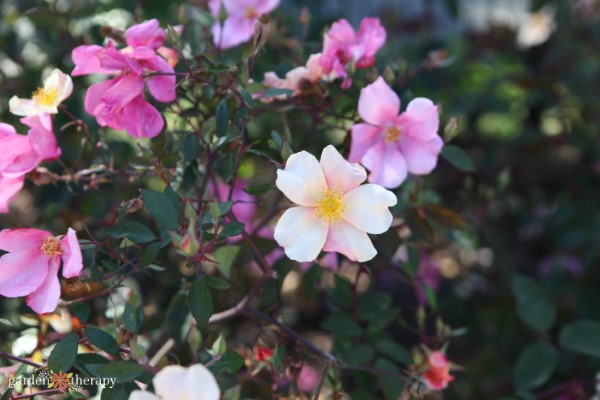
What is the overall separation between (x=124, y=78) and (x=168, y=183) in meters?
0.15

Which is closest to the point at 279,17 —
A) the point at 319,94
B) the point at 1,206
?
the point at 319,94

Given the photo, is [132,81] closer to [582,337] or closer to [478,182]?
[582,337]

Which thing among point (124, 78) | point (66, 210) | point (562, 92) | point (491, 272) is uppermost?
point (124, 78)

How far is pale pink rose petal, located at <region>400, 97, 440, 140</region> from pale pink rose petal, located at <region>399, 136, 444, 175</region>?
0.02m

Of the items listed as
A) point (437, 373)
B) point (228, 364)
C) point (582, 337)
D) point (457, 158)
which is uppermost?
point (457, 158)

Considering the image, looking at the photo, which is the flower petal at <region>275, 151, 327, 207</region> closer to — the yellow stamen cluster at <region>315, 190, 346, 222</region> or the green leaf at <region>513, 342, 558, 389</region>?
the yellow stamen cluster at <region>315, 190, 346, 222</region>

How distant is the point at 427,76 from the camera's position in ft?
6.33

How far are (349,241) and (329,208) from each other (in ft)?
0.17

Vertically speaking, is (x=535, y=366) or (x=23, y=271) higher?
(x=23, y=271)

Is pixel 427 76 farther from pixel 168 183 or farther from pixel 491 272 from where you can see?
pixel 168 183

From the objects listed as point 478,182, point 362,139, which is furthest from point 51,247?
point 478,182

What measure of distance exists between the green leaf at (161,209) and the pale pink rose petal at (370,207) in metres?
0.22

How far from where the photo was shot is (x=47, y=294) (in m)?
0.90

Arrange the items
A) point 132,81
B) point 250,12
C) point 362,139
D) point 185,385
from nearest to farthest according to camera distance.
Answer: point 185,385 < point 132,81 < point 362,139 < point 250,12
